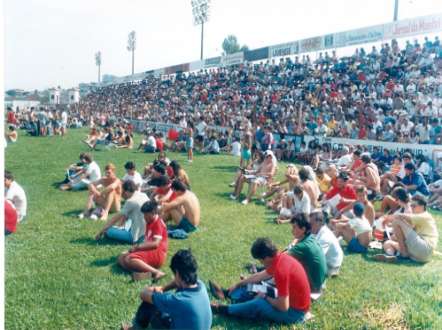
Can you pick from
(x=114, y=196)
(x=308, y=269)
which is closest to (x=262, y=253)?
(x=308, y=269)

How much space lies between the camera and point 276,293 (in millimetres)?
5332

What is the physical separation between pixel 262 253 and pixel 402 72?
65.9 ft

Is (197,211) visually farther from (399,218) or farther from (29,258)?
(399,218)

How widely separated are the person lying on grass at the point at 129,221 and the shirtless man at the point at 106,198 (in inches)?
68.2

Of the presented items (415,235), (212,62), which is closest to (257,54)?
(212,62)

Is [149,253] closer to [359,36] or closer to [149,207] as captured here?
[149,207]

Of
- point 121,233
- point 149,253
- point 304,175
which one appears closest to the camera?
point 149,253

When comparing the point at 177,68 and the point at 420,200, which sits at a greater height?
the point at 177,68

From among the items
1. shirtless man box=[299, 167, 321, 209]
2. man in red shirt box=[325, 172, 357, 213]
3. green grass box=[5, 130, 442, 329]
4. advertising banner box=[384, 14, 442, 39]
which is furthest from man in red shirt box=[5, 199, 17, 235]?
advertising banner box=[384, 14, 442, 39]

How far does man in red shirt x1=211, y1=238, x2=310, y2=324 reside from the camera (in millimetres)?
5027

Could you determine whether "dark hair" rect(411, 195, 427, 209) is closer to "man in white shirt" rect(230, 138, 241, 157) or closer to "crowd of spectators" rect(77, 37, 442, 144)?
"crowd of spectators" rect(77, 37, 442, 144)

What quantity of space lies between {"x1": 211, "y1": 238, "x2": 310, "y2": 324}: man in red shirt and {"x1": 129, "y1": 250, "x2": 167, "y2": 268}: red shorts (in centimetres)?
138

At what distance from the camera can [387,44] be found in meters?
24.7

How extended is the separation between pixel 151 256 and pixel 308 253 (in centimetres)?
227
